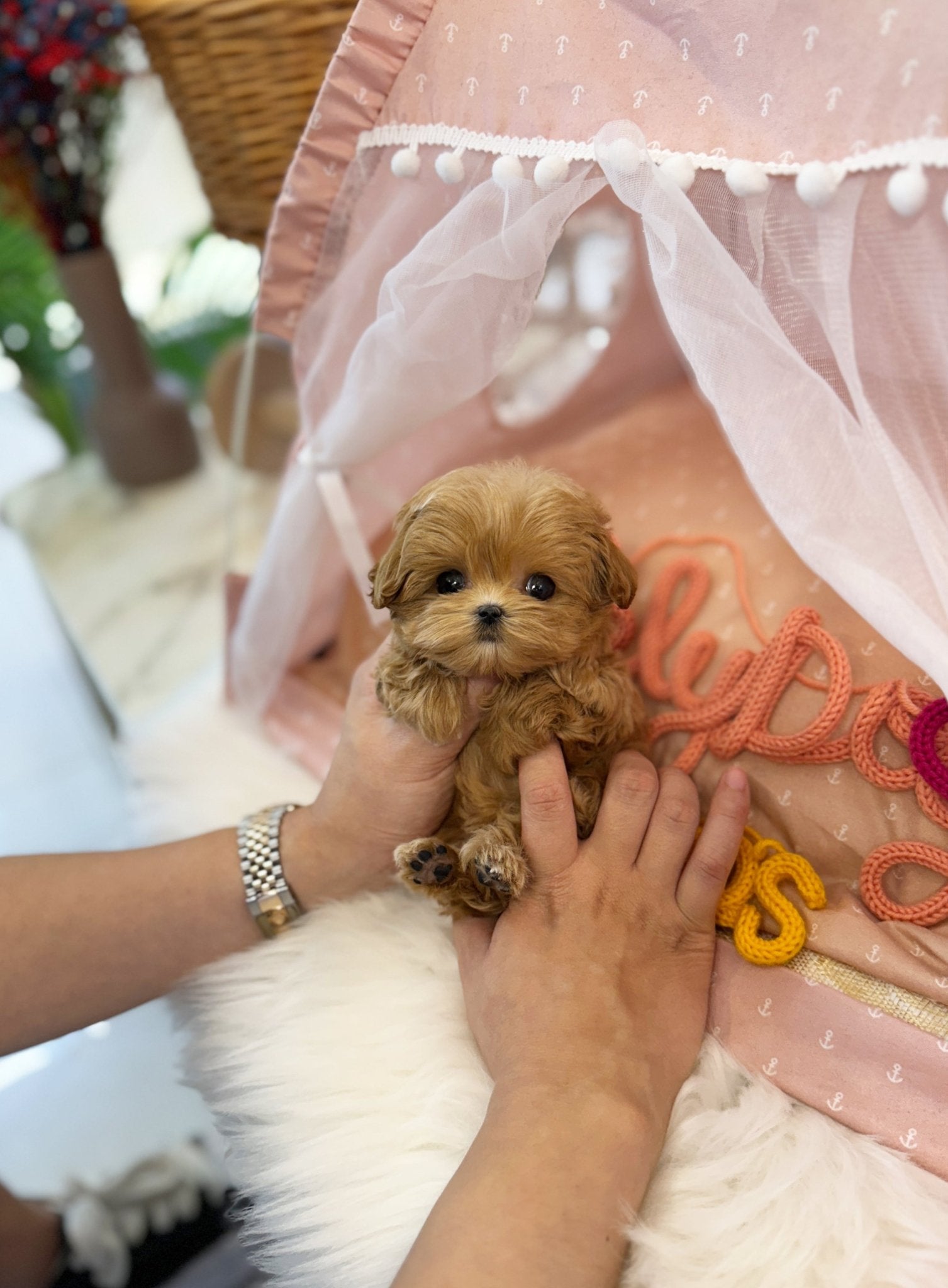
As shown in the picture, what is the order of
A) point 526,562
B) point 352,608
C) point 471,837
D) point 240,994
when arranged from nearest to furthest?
point 526,562 < point 471,837 < point 240,994 < point 352,608

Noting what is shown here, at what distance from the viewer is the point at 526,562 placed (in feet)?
2.20

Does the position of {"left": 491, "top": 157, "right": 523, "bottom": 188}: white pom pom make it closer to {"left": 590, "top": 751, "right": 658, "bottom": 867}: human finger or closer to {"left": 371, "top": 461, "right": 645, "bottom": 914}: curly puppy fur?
{"left": 371, "top": 461, "right": 645, "bottom": 914}: curly puppy fur

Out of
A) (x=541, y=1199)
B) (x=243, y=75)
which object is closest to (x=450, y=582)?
(x=541, y=1199)

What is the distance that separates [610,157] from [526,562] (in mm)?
282

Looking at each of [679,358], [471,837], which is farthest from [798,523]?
[679,358]

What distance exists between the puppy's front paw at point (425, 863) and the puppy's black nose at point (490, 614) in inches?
7.5

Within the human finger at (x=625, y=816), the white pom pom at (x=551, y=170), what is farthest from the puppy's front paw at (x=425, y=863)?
the white pom pom at (x=551, y=170)

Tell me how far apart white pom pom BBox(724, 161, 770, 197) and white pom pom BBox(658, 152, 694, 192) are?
0.03 m

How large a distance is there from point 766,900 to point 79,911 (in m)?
0.59

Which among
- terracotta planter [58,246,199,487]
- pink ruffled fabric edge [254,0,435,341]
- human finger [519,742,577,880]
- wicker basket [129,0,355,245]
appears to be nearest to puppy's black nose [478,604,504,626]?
human finger [519,742,577,880]

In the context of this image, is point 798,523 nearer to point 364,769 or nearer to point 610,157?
point 610,157

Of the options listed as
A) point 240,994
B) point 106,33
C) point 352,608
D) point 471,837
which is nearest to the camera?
point 471,837

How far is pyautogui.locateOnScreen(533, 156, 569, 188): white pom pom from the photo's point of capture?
704mm

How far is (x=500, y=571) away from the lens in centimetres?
67
